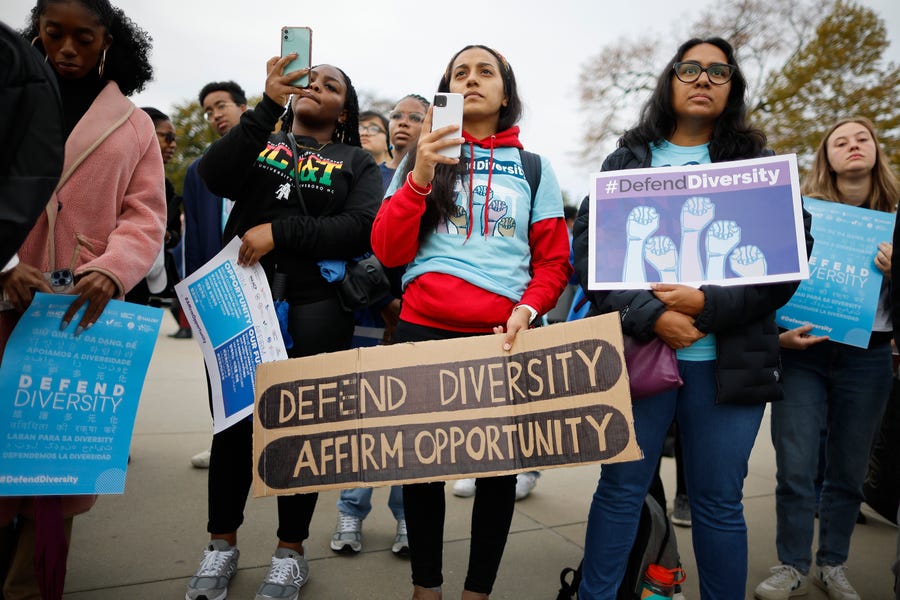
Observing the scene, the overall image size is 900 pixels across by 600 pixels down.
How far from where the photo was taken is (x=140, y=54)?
241cm

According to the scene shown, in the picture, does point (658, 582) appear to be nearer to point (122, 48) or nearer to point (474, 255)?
point (474, 255)

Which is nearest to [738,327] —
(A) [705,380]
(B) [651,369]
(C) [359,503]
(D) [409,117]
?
(A) [705,380]

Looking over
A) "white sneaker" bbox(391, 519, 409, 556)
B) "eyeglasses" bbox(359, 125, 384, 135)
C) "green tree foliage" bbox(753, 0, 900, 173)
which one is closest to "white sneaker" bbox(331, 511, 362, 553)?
"white sneaker" bbox(391, 519, 409, 556)

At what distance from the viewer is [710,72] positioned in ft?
7.34

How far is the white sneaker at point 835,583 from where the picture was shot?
2797mm

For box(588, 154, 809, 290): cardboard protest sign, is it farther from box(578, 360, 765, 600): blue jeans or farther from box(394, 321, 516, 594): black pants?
box(394, 321, 516, 594): black pants

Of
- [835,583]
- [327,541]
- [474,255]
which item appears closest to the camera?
[474,255]

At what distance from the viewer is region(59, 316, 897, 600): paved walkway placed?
2.67 metres

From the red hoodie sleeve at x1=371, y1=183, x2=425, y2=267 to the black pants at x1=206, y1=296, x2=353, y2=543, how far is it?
1.66 feet

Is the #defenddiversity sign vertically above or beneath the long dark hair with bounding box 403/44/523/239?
beneath

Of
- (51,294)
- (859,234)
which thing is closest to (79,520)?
(51,294)

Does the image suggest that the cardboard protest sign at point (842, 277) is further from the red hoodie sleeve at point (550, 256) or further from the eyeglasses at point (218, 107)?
the eyeglasses at point (218, 107)

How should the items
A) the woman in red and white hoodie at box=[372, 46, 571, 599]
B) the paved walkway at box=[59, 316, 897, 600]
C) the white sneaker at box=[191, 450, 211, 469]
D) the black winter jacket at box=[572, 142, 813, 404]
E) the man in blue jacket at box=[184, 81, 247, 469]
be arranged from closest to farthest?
the black winter jacket at box=[572, 142, 813, 404], the woman in red and white hoodie at box=[372, 46, 571, 599], the paved walkway at box=[59, 316, 897, 600], the man in blue jacket at box=[184, 81, 247, 469], the white sneaker at box=[191, 450, 211, 469]

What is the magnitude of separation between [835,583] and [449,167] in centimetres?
246
